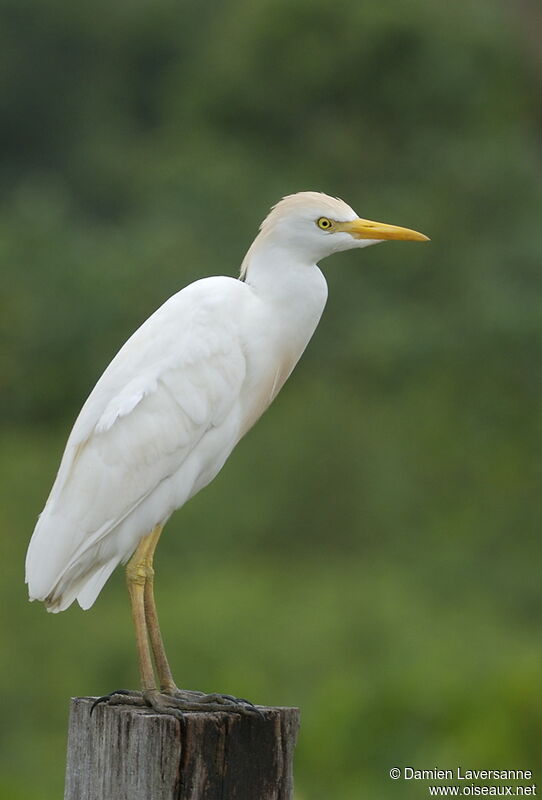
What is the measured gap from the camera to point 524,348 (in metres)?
11.7

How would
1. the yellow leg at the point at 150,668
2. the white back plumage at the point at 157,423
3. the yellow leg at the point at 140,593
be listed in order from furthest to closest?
1. the white back plumage at the point at 157,423
2. the yellow leg at the point at 140,593
3. the yellow leg at the point at 150,668

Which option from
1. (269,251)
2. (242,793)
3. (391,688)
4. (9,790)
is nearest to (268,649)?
(391,688)

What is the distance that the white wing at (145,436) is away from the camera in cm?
330

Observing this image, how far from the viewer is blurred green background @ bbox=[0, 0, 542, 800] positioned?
7488mm

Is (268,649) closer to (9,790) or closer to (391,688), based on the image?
(391,688)

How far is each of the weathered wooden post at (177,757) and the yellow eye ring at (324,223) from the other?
1.31m

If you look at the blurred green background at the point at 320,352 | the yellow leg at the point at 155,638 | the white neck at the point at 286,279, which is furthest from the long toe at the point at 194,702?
the blurred green background at the point at 320,352

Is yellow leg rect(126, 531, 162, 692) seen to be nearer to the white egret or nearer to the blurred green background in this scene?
the white egret

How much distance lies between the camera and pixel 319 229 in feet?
11.4

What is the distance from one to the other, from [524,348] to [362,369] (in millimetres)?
1387

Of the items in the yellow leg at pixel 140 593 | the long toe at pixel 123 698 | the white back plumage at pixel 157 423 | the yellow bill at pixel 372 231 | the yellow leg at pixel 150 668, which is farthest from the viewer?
the yellow bill at pixel 372 231

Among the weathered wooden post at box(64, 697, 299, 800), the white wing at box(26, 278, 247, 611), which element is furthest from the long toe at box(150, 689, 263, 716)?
the white wing at box(26, 278, 247, 611)

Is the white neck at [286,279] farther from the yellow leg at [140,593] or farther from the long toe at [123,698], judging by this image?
the long toe at [123,698]

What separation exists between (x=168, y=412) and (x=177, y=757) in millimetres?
1038
